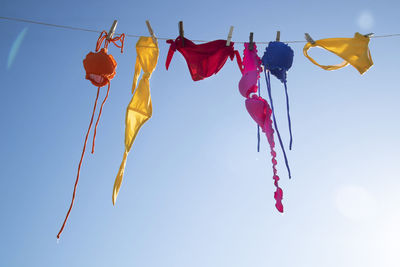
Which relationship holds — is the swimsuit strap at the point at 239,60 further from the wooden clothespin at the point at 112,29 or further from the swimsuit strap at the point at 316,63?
the wooden clothespin at the point at 112,29

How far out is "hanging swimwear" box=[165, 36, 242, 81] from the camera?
2.86 meters

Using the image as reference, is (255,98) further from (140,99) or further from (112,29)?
(112,29)

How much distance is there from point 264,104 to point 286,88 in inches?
9.2

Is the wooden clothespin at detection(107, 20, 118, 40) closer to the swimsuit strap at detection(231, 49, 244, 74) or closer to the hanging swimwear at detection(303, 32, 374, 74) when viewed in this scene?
the swimsuit strap at detection(231, 49, 244, 74)

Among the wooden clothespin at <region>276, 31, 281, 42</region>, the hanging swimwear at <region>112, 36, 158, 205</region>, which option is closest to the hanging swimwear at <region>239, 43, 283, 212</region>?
the wooden clothespin at <region>276, 31, 281, 42</region>

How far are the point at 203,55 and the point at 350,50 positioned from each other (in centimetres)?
117

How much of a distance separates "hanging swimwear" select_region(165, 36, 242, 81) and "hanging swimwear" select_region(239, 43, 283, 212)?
10 centimetres

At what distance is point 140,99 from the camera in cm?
273

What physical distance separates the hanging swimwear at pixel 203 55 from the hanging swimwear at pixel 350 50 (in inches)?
25.8

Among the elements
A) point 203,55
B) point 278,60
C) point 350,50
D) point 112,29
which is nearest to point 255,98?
point 278,60

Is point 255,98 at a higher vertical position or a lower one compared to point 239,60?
lower

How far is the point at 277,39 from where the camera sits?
291 cm

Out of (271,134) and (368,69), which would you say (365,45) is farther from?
(271,134)

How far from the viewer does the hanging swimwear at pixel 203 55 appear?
9.37 feet
